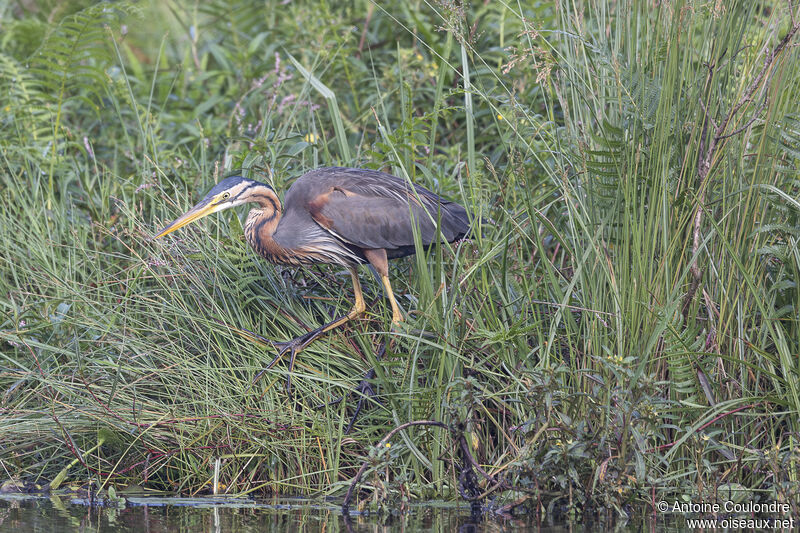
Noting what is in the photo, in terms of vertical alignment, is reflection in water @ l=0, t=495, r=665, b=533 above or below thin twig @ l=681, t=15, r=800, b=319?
below

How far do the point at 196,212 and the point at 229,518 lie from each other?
5.61 feet

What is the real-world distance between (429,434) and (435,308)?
57cm

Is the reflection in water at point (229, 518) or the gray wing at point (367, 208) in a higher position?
the gray wing at point (367, 208)

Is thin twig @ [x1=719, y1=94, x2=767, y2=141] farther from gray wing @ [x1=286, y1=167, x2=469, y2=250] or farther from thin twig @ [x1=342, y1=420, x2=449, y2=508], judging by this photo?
thin twig @ [x1=342, y1=420, x2=449, y2=508]

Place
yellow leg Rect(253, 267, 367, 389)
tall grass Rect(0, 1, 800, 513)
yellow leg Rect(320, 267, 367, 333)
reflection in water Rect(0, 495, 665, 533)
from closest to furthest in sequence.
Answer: reflection in water Rect(0, 495, 665, 533), tall grass Rect(0, 1, 800, 513), yellow leg Rect(253, 267, 367, 389), yellow leg Rect(320, 267, 367, 333)

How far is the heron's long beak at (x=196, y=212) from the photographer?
15.0 feet

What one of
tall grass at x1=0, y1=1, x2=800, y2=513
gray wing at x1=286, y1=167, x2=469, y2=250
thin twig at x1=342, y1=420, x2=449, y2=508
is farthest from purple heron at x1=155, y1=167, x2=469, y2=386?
thin twig at x1=342, y1=420, x2=449, y2=508

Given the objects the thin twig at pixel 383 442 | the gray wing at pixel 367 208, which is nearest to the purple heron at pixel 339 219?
the gray wing at pixel 367 208

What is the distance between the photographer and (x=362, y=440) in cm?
407

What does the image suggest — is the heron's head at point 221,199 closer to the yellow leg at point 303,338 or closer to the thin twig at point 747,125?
the yellow leg at point 303,338

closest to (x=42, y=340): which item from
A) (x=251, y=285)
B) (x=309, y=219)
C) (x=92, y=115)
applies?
(x=251, y=285)

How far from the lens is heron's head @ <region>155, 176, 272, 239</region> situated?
15.1 ft

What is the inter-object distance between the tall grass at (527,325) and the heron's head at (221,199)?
0.86 ft

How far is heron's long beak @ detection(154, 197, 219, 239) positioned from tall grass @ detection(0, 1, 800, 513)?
0.24m
